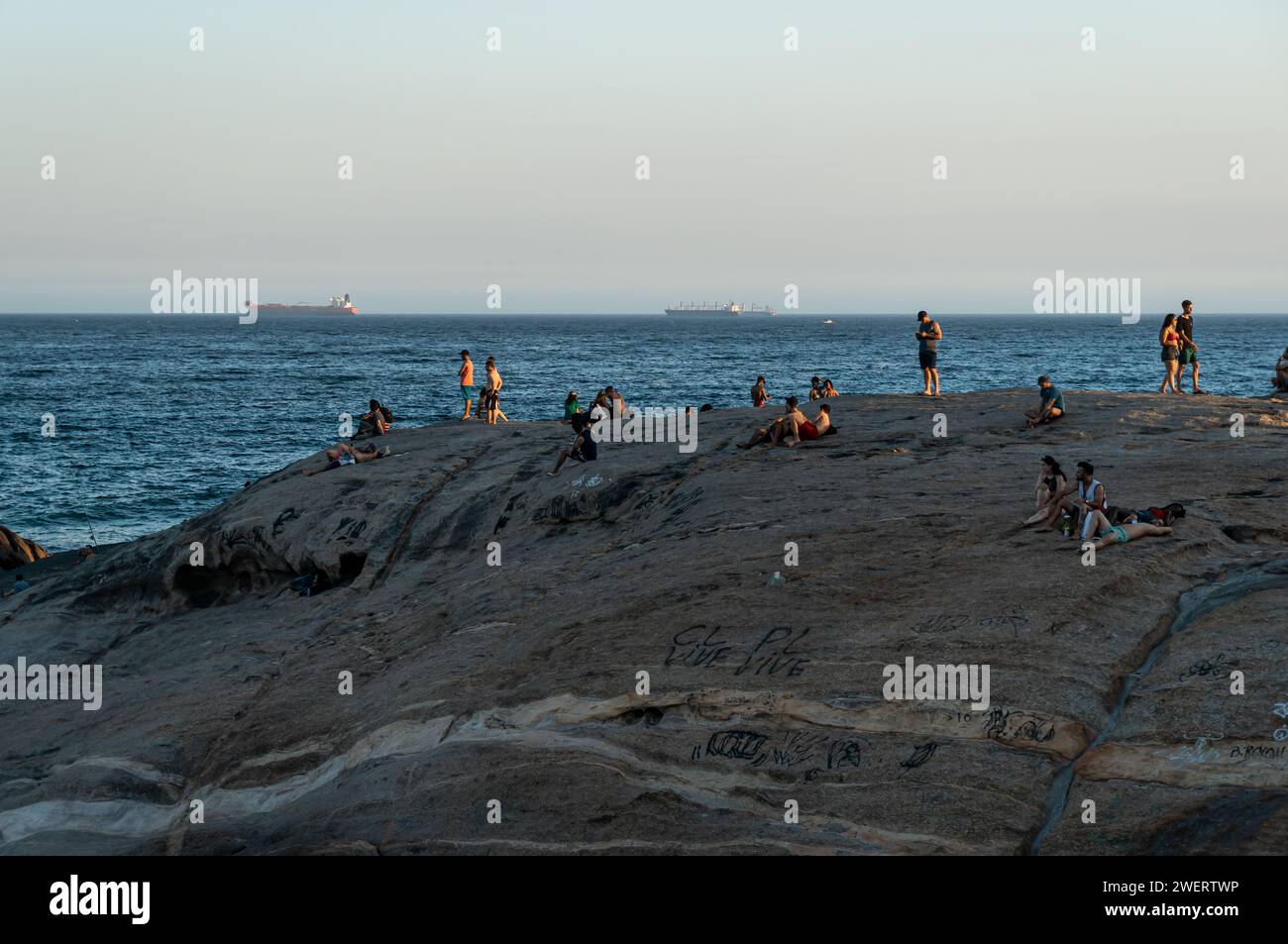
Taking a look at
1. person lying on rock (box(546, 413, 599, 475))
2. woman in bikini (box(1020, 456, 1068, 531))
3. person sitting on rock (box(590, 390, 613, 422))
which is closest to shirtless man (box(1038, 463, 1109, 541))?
woman in bikini (box(1020, 456, 1068, 531))

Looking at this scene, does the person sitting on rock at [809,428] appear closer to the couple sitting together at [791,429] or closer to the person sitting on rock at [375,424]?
the couple sitting together at [791,429]

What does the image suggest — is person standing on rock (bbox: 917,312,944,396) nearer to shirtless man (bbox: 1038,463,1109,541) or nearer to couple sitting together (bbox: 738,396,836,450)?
couple sitting together (bbox: 738,396,836,450)

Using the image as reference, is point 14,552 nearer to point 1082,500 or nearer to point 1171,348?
point 1082,500

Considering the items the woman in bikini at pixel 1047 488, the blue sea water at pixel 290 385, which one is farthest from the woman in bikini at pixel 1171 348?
the blue sea water at pixel 290 385

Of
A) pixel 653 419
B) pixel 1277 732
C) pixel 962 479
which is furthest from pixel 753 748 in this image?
pixel 653 419

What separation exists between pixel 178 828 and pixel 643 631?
264 inches

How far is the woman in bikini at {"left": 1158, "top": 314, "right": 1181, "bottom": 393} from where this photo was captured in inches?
1232

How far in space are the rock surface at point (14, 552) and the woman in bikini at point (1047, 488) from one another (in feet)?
93.7

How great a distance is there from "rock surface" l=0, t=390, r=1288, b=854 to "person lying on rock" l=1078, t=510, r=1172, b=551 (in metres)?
0.36

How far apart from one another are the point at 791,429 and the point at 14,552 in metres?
24.5

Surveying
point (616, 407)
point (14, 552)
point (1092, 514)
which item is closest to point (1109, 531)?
point (1092, 514)

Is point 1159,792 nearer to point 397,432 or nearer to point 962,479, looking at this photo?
point 962,479
